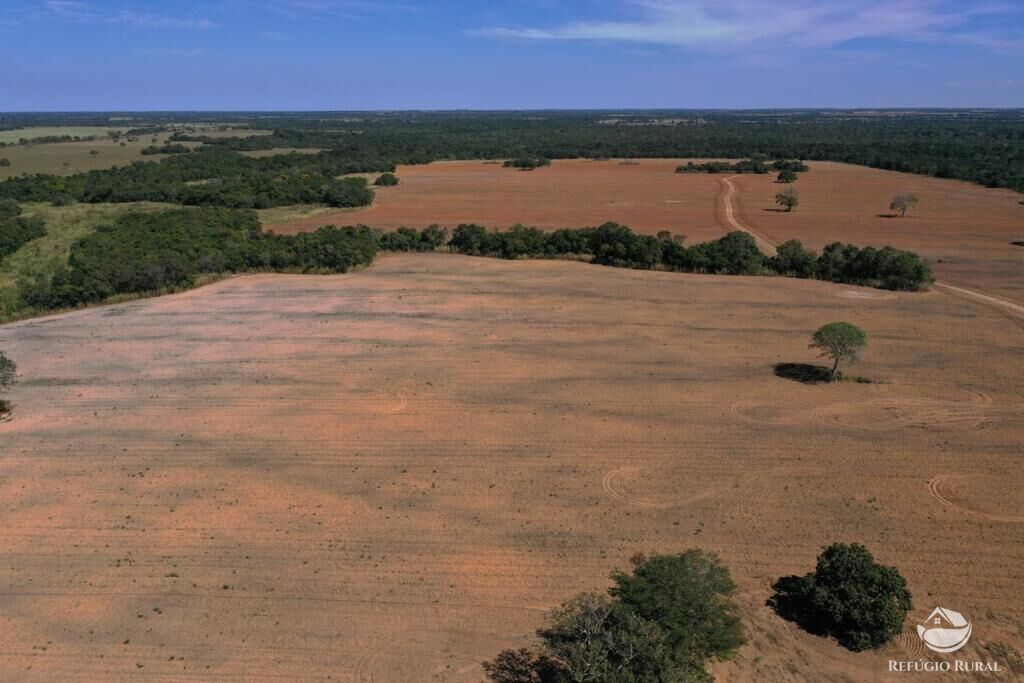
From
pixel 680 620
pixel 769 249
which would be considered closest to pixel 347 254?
pixel 769 249

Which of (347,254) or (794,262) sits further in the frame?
(347,254)

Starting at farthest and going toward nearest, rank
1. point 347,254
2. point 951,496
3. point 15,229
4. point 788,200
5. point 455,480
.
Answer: point 788,200
point 15,229
point 347,254
point 455,480
point 951,496

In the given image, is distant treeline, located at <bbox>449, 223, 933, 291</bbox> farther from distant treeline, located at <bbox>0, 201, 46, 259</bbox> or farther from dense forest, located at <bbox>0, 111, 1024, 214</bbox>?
distant treeline, located at <bbox>0, 201, 46, 259</bbox>

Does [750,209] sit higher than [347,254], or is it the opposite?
[750,209]

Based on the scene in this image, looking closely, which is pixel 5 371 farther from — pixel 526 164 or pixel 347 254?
pixel 526 164

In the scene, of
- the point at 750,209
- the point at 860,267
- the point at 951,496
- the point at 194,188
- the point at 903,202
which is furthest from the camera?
the point at 194,188

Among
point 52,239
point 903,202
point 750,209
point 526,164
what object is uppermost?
point 526,164
